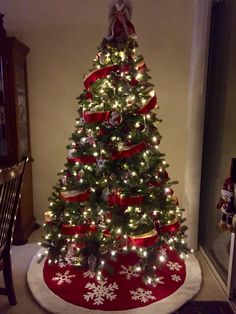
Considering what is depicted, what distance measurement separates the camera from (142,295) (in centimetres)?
181

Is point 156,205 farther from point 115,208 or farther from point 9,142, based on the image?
point 9,142

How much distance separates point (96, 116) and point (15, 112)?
910mm

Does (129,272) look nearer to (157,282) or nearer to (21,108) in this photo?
(157,282)

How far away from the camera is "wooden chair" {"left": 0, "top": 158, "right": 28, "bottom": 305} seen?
1.38 meters

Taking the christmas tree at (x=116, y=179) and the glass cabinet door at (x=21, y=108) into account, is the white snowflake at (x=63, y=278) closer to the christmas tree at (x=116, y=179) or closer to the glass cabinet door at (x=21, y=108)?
the christmas tree at (x=116, y=179)

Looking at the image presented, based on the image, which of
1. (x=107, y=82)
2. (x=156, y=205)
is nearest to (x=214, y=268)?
(x=156, y=205)

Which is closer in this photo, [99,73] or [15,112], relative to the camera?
[99,73]

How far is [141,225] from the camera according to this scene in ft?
6.19

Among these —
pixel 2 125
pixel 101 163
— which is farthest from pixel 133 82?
pixel 2 125

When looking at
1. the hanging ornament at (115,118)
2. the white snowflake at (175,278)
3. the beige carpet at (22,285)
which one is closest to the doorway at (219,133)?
the white snowflake at (175,278)

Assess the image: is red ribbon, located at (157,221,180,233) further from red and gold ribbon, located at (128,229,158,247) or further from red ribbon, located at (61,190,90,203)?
red ribbon, located at (61,190,90,203)

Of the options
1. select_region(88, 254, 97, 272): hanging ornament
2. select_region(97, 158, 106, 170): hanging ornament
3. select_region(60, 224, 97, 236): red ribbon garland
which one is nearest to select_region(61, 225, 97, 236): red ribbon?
select_region(60, 224, 97, 236): red ribbon garland

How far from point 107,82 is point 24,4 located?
1.42m

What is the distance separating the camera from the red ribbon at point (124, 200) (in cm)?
187
